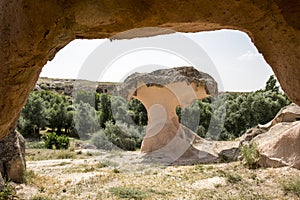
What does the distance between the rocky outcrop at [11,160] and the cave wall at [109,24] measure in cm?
302

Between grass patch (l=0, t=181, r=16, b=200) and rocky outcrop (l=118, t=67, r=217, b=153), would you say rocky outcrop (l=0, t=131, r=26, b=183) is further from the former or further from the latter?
rocky outcrop (l=118, t=67, r=217, b=153)

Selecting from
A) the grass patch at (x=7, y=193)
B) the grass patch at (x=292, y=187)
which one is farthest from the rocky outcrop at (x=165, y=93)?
the grass patch at (x=7, y=193)

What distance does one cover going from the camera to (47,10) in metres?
2.20

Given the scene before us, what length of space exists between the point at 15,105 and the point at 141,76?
6.65m

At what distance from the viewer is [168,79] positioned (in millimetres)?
8875

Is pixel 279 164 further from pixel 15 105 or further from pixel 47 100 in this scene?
pixel 47 100

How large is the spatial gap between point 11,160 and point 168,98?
5368 mm

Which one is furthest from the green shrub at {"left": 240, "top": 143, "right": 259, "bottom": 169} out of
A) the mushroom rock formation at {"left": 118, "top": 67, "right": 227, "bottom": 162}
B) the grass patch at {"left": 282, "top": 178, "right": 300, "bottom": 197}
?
the mushroom rock formation at {"left": 118, "top": 67, "right": 227, "bottom": 162}

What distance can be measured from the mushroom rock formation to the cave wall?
20.2 feet

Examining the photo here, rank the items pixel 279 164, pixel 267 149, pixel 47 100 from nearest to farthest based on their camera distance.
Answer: pixel 279 164 → pixel 267 149 → pixel 47 100

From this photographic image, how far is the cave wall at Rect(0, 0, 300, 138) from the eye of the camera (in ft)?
7.16

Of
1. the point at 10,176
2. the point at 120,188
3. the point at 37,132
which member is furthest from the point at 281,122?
the point at 37,132

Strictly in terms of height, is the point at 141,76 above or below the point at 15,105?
above

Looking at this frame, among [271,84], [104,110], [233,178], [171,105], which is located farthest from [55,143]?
[271,84]
